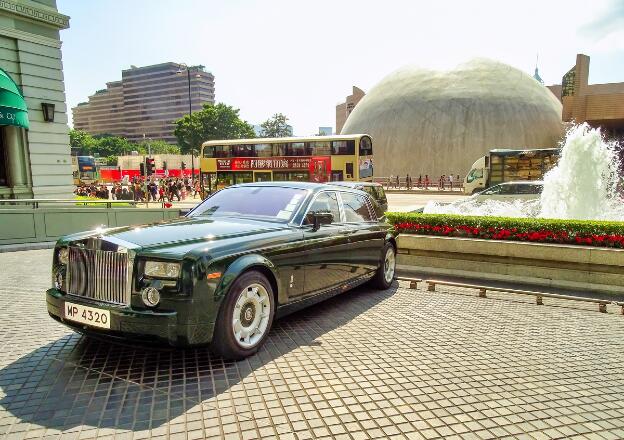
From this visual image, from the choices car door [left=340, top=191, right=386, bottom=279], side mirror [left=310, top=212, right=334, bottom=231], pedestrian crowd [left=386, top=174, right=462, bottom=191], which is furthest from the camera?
pedestrian crowd [left=386, top=174, right=462, bottom=191]

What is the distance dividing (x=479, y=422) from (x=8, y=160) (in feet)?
51.8

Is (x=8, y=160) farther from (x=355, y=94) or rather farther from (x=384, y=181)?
(x=355, y=94)

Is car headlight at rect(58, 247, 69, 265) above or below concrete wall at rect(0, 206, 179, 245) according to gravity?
above

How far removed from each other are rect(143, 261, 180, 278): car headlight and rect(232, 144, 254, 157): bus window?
25.7 metres

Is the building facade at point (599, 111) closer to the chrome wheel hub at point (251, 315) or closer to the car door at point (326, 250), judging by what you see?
the car door at point (326, 250)

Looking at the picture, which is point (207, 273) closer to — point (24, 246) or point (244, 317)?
point (244, 317)

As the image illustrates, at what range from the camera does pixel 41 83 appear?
14.4m

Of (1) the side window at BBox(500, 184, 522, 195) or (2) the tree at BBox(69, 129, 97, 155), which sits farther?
(2) the tree at BBox(69, 129, 97, 155)

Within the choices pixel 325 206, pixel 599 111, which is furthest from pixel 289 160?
pixel 599 111

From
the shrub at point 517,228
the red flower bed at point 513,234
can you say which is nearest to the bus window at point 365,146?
the shrub at point 517,228

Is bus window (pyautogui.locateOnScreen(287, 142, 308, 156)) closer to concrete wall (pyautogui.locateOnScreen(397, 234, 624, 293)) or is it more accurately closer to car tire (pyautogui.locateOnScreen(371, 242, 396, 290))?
concrete wall (pyautogui.locateOnScreen(397, 234, 624, 293))

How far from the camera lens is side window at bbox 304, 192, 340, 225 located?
500 cm

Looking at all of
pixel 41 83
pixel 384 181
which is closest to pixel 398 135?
pixel 384 181

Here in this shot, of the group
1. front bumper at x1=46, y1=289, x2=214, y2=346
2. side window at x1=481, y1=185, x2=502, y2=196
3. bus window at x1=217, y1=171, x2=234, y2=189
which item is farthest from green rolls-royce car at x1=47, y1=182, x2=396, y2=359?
bus window at x1=217, y1=171, x2=234, y2=189
